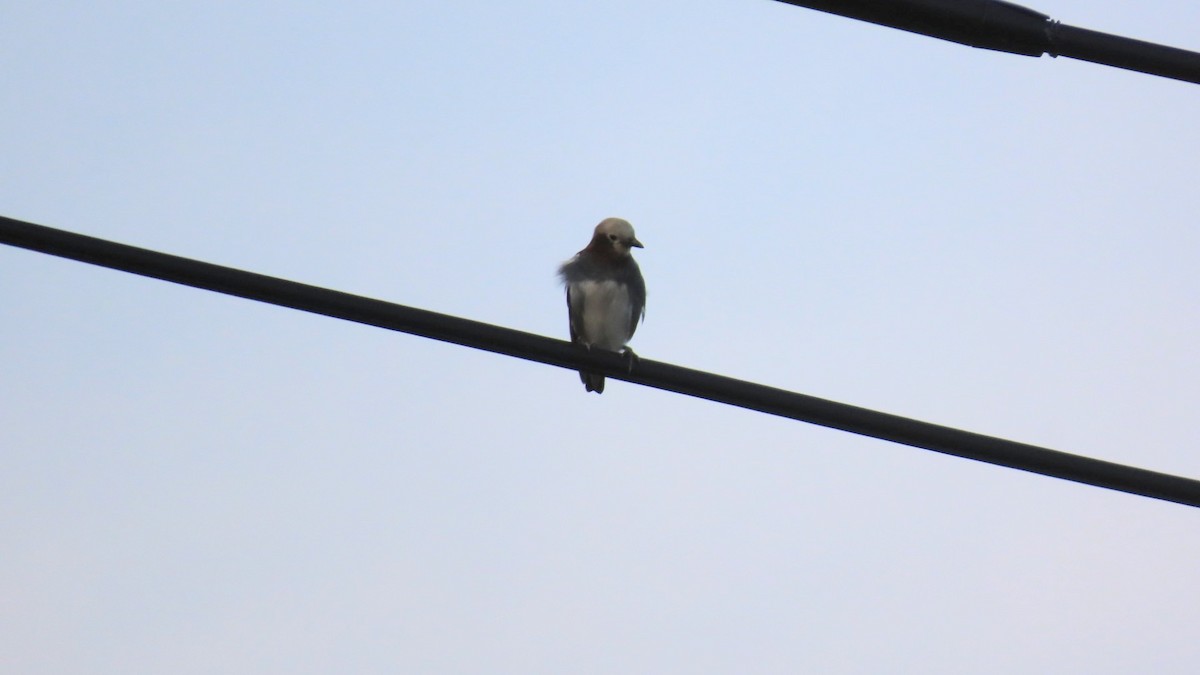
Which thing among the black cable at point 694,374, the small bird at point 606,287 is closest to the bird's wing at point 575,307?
the small bird at point 606,287

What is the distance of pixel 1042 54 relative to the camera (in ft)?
10.6

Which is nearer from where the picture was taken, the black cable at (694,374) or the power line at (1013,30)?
the power line at (1013,30)

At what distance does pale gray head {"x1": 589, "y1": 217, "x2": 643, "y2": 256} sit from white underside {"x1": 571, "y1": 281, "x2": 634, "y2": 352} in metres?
0.24

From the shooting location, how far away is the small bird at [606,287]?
28.6 ft

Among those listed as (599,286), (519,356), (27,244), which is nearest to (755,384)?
(519,356)

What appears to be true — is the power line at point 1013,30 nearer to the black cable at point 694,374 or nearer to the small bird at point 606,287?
the black cable at point 694,374

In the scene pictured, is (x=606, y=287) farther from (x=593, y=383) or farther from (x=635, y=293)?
(x=593, y=383)

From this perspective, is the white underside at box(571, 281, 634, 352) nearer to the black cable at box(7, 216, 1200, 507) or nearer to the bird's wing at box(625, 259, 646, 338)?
the bird's wing at box(625, 259, 646, 338)

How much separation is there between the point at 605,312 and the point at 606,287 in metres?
0.21

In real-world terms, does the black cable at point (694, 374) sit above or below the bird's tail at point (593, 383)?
below

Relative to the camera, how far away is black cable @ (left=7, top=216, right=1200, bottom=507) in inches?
137

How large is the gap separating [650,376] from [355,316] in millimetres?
878

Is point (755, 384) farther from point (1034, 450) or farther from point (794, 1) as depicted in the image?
point (794, 1)

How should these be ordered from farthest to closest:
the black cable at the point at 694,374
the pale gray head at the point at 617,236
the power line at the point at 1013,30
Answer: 1. the pale gray head at the point at 617,236
2. the black cable at the point at 694,374
3. the power line at the point at 1013,30
